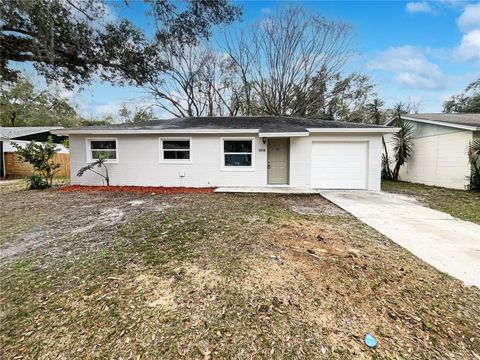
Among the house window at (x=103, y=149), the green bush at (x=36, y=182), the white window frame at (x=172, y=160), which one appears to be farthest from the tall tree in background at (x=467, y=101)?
the green bush at (x=36, y=182)

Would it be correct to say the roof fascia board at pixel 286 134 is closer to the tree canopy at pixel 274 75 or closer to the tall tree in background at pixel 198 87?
the tree canopy at pixel 274 75

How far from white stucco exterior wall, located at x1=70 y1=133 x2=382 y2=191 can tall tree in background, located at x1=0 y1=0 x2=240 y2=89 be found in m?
2.65

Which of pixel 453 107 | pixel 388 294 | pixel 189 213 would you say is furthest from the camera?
pixel 453 107

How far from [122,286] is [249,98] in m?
18.5

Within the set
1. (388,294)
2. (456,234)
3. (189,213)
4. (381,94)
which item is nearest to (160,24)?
(189,213)

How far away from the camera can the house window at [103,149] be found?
984cm

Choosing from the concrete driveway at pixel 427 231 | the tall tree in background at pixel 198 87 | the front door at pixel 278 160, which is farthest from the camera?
the tall tree in background at pixel 198 87

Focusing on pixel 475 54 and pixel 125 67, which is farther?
pixel 475 54

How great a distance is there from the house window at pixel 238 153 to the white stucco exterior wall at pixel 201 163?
0.64ft

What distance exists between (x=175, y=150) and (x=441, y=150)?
494 inches

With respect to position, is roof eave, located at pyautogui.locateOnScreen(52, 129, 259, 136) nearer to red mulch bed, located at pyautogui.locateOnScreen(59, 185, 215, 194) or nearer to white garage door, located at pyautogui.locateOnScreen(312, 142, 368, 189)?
red mulch bed, located at pyautogui.locateOnScreen(59, 185, 215, 194)

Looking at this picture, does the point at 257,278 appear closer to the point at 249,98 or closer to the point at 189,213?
the point at 189,213

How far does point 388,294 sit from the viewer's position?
2.53m

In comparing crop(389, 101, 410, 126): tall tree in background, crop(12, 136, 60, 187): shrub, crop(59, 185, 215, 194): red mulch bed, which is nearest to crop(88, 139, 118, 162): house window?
crop(59, 185, 215, 194): red mulch bed
